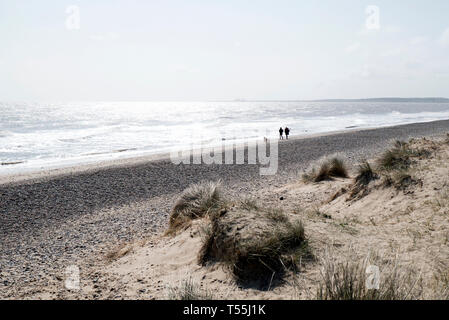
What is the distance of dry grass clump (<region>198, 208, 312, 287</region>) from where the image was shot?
13.0ft

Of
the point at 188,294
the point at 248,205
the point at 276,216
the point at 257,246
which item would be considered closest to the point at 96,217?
the point at 248,205

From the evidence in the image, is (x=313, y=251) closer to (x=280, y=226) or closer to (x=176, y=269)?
(x=280, y=226)

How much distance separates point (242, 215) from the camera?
494 centimetres

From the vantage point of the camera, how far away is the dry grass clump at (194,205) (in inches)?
274

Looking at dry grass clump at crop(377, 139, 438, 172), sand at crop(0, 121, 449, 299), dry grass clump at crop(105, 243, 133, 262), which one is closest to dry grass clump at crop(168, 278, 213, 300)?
sand at crop(0, 121, 449, 299)

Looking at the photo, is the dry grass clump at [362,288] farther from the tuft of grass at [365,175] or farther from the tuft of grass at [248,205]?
the tuft of grass at [365,175]

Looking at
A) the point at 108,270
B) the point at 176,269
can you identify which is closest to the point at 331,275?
the point at 176,269

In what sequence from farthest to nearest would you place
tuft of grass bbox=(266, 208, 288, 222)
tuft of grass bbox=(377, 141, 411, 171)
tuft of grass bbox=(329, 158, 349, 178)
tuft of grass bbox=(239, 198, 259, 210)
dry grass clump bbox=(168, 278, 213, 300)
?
1. tuft of grass bbox=(329, 158, 349, 178)
2. tuft of grass bbox=(377, 141, 411, 171)
3. tuft of grass bbox=(239, 198, 259, 210)
4. tuft of grass bbox=(266, 208, 288, 222)
5. dry grass clump bbox=(168, 278, 213, 300)

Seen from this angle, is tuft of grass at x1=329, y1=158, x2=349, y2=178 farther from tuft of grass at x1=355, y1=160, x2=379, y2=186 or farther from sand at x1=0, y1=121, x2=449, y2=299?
tuft of grass at x1=355, y1=160, x2=379, y2=186

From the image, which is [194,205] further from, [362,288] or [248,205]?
[362,288]

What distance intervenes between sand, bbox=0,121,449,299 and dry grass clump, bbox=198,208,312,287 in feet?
0.85

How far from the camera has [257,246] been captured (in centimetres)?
409

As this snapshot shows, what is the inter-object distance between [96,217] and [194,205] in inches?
167

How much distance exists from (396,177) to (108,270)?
242 inches
